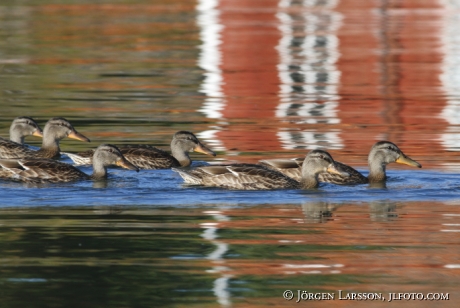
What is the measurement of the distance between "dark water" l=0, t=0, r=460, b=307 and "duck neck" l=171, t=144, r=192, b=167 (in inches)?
21.2

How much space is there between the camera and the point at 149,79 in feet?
92.4

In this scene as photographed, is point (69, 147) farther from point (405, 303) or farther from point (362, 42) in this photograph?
point (362, 42)

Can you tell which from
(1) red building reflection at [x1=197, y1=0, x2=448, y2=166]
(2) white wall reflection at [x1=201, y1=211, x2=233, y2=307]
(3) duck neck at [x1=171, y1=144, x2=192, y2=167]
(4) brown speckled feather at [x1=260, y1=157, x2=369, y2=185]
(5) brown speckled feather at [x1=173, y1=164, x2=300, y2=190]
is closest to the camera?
(2) white wall reflection at [x1=201, y1=211, x2=233, y2=307]

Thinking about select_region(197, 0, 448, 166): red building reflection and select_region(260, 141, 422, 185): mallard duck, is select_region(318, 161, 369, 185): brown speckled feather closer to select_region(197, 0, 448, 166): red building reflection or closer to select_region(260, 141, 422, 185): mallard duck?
select_region(260, 141, 422, 185): mallard duck

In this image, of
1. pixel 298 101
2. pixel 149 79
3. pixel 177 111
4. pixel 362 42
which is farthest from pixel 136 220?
pixel 362 42

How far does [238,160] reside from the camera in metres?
17.3

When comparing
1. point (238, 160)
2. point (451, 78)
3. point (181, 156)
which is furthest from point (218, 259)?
point (451, 78)

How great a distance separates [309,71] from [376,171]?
1468 centimetres

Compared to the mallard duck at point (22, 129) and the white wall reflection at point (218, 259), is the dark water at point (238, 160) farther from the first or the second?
the mallard duck at point (22, 129)

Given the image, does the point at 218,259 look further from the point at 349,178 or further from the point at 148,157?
the point at 148,157

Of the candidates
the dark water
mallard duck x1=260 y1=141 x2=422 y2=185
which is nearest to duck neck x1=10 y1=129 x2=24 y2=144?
the dark water

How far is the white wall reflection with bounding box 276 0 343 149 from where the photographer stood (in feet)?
64.5

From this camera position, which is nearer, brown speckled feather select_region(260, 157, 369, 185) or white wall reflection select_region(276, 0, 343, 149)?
brown speckled feather select_region(260, 157, 369, 185)

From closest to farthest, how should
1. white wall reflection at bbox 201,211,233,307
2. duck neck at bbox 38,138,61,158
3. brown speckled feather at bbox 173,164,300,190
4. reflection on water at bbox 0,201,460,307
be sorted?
white wall reflection at bbox 201,211,233,307 → reflection on water at bbox 0,201,460,307 → brown speckled feather at bbox 173,164,300,190 → duck neck at bbox 38,138,61,158
